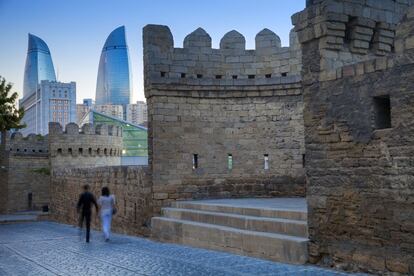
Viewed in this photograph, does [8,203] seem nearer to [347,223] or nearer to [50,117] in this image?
[347,223]

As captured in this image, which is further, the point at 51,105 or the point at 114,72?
the point at 114,72

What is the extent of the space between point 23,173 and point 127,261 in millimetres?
28587

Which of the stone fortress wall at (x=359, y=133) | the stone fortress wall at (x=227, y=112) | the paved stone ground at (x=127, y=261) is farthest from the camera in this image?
the stone fortress wall at (x=227, y=112)

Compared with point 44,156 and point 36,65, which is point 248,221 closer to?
point 44,156

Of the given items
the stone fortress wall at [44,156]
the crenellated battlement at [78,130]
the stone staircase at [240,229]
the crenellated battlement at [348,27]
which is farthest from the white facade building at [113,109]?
the crenellated battlement at [348,27]

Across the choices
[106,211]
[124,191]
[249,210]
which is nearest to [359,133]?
[249,210]

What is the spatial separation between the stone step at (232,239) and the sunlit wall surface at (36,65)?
12999 centimetres

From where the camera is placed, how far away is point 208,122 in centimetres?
1494

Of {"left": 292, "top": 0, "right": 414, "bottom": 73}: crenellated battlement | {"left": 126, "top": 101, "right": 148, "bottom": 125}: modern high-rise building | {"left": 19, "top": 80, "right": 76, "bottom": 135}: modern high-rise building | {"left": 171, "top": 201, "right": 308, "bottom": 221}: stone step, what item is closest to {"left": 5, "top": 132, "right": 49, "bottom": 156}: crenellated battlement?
{"left": 171, "top": 201, "right": 308, "bottom": 221}: stone step

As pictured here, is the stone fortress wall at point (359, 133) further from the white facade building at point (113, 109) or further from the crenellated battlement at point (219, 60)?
the white facade building at point (113, 109)

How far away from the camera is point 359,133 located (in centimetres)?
764

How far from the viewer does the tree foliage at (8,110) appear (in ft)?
79.2

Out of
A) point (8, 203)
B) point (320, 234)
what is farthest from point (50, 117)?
point (320, 234)

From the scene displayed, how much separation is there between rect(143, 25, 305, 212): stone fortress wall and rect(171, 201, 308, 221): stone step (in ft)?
4.67
